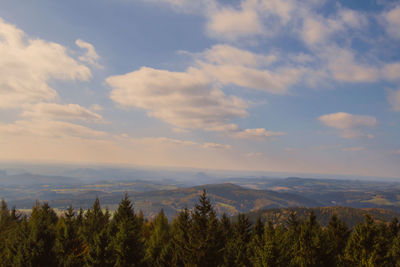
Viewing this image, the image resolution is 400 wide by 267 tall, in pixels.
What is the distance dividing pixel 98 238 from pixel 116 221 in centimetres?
1239

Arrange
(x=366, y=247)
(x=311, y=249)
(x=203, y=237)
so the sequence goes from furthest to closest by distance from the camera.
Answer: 1. (x=311, y=249)
2. (x=366, y=247)
3. (x=203, y=237)

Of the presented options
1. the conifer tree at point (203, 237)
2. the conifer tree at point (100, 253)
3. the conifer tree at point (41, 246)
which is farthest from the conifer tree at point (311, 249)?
the conifer tree at point (41, 246)

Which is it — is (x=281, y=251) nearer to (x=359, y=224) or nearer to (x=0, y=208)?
(x=359, y=224)

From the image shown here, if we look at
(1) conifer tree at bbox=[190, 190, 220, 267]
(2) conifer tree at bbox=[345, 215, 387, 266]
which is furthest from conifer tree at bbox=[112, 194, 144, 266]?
(2) conifer tree at bbox=[345, 215, 387, 266]

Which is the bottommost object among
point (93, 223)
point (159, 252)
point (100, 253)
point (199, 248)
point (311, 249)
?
point (159, 252)

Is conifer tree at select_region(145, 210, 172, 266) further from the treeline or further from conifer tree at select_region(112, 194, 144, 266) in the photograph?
conifer tree at select_region(112, 194, 144, 266)

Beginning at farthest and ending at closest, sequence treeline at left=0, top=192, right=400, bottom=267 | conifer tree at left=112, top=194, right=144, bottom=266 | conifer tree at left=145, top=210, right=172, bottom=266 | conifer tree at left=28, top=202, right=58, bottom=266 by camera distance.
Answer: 1. conifer tree at left=145, top=210, right=172, bottom=266
2. conifer tree at left=28, top=202, right=58, bottom=266
3. conifer tree at left=112, top=194, right=144, bottom=266
4. treeline at left=0, top=192, right=400, bottom=267

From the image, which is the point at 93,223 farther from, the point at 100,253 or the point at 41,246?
the point at 100,253

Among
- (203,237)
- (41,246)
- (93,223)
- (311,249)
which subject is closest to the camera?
(203,237)

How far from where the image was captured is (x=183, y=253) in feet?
86.7

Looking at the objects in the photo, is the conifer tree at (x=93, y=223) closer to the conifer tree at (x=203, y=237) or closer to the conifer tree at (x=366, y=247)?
the conifer tree at (x=203, y=237)

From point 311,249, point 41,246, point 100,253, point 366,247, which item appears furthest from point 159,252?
point 366,247

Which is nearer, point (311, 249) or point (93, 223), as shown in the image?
point (311, 249)

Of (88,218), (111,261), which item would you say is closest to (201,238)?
(111,261)
